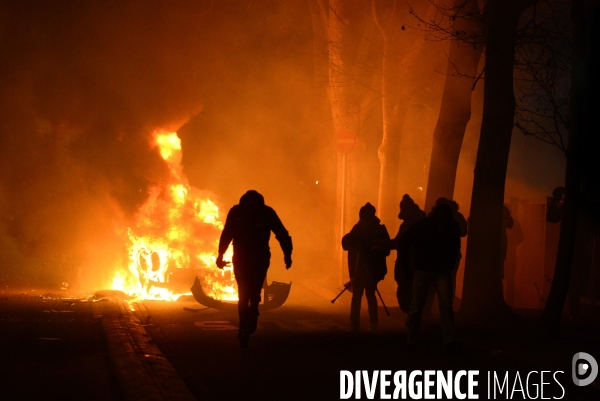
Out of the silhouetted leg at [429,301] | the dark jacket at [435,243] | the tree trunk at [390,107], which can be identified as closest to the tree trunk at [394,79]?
the tree trunk at [390,107]

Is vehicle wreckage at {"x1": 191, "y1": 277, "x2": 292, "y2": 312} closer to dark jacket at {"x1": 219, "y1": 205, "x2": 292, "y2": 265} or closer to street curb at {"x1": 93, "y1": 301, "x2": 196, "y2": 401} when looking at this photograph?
street curb at {"x1": 93, "y1": 301, "x2": 196, "y2": 401}

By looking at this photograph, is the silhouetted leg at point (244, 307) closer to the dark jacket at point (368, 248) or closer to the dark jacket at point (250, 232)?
the dark jacket at point (250, 232)

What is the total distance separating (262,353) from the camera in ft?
33.9

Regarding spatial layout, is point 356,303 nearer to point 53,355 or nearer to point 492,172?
point 492,172

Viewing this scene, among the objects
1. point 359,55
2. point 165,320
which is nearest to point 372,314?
point 165,320

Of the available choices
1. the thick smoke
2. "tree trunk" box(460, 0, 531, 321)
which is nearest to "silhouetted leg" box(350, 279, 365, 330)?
"tree trunk" box(460, 0, 531, 321)

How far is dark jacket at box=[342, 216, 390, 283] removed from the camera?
12.9m

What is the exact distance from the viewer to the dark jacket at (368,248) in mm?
12922

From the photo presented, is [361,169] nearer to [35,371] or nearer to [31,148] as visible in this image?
[31,148]

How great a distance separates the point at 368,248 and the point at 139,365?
4.85m

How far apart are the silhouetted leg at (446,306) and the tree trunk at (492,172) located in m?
2.66

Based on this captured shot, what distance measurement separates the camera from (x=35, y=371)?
8.87 meters

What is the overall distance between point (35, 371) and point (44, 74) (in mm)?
16174

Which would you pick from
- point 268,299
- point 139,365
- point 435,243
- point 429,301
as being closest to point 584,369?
point 435,243
